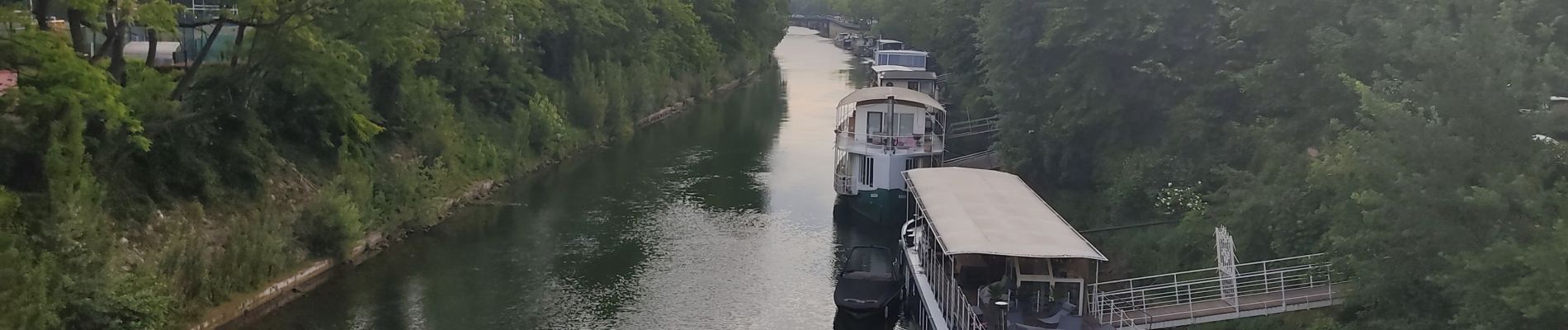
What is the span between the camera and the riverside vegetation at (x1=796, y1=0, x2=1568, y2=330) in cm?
1415

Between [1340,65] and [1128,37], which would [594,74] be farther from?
[1340,65]

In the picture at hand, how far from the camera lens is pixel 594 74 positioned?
163ft

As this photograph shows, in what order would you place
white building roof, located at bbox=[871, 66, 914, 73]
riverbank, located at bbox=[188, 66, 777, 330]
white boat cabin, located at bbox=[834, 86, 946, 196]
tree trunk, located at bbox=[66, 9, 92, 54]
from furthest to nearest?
white building roof, located at bbox=[871, 66, 914, 73] → white boat cabin, located at bbox=[834, 86, 946, 196] → riverbank, located at bbox=[188, 66, 777, 330] → tree trunk, located at bbox=[66, 9, 92, 54]

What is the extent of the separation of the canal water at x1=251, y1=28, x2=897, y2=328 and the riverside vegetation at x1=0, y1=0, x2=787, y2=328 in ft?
4.70

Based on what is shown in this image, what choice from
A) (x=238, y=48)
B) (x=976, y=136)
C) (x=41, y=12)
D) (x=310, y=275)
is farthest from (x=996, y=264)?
(x=976, y=136)

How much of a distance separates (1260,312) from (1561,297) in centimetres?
605

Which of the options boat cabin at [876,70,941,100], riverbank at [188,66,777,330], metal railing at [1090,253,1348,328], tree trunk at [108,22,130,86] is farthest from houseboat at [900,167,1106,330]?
boat cabin at [876,70,941,100]

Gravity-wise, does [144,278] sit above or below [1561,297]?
below

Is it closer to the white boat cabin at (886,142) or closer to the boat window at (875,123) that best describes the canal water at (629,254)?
the white boat cabin at (886,142)

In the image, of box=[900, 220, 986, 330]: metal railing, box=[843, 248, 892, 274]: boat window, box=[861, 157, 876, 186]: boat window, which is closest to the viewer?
box=[900, 220, 986, 330]: metal railing

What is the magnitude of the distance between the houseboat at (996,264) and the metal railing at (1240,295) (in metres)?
0.63

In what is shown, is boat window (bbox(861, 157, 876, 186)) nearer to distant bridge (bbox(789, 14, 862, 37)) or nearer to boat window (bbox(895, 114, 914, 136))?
boat window (bbox(895, 114, 914, 136))

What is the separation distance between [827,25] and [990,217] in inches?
5696

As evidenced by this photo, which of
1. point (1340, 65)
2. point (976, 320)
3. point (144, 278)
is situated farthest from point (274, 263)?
point (1340, 65)
